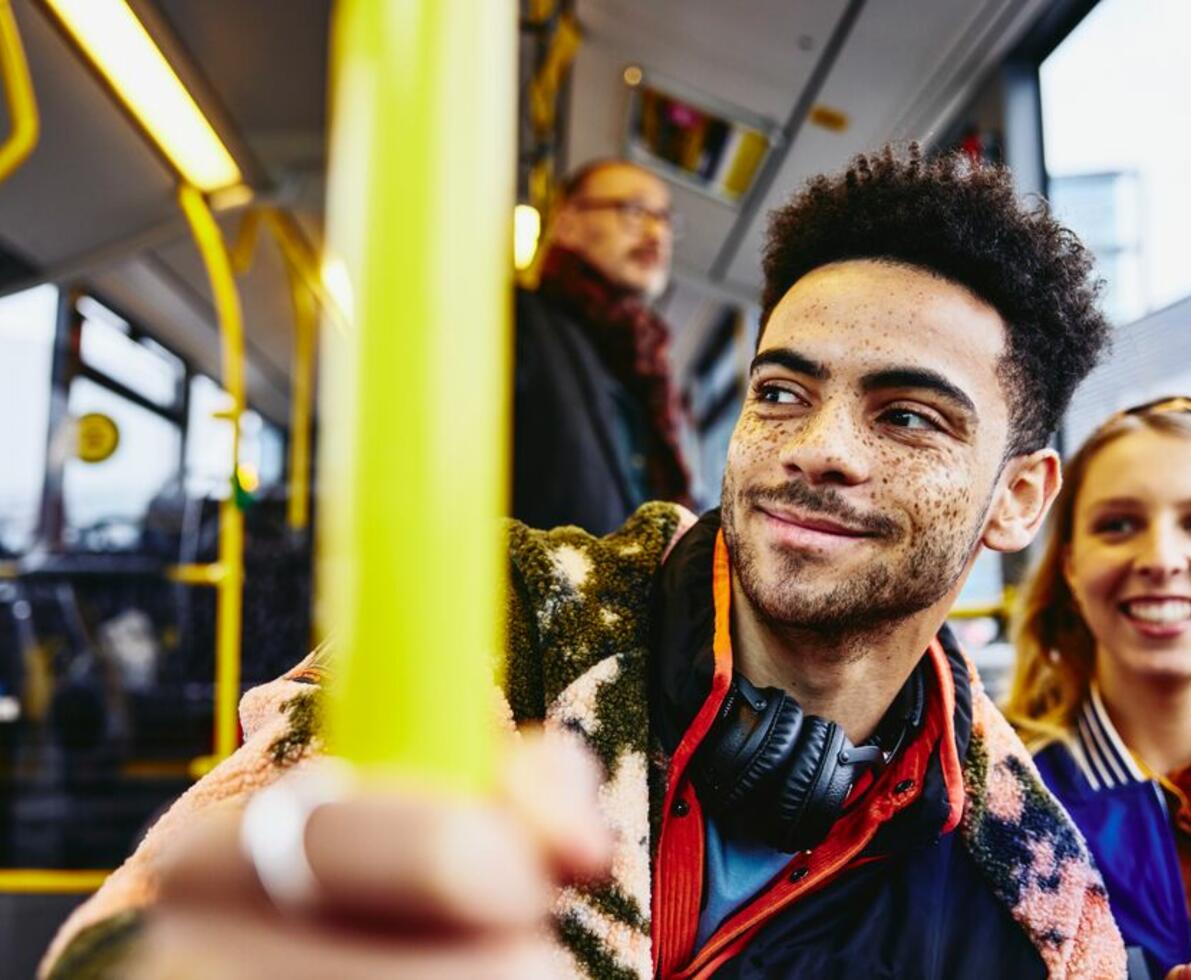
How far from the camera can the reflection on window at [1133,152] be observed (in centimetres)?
202

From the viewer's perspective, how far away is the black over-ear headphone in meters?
1.12

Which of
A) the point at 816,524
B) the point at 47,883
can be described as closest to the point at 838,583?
the point at 816,524

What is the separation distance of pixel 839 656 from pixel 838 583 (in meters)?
0.12

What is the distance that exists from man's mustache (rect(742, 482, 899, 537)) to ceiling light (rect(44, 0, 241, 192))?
6.39ft

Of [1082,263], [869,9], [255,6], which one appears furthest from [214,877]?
[869,9]

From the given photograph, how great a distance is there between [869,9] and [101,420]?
3.33 meters

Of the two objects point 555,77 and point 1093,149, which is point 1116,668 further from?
point 555,77

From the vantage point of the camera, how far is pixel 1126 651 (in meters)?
1.76

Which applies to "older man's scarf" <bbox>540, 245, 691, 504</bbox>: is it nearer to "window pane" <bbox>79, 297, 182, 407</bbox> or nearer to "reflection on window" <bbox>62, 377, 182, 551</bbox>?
"window pane" <bbox>79, 297, 182, 407</bbox>

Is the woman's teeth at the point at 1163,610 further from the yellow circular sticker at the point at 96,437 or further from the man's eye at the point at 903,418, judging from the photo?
the yellow circular sticker at the point at 96,437

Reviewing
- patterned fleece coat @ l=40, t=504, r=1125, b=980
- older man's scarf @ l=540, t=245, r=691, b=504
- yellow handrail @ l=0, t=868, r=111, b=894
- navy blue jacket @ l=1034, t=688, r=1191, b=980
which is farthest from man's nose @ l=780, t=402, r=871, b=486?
yellow handrail @ l=0, t=868, r=111, b=894

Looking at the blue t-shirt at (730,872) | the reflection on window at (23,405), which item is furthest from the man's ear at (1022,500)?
the reflection on window at (23,405)

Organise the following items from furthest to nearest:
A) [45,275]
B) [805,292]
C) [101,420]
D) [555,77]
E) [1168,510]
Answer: [101,420] < [555,77] < [45,275] < [1168,510] < [805,292]

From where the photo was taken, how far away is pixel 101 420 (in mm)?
4363
